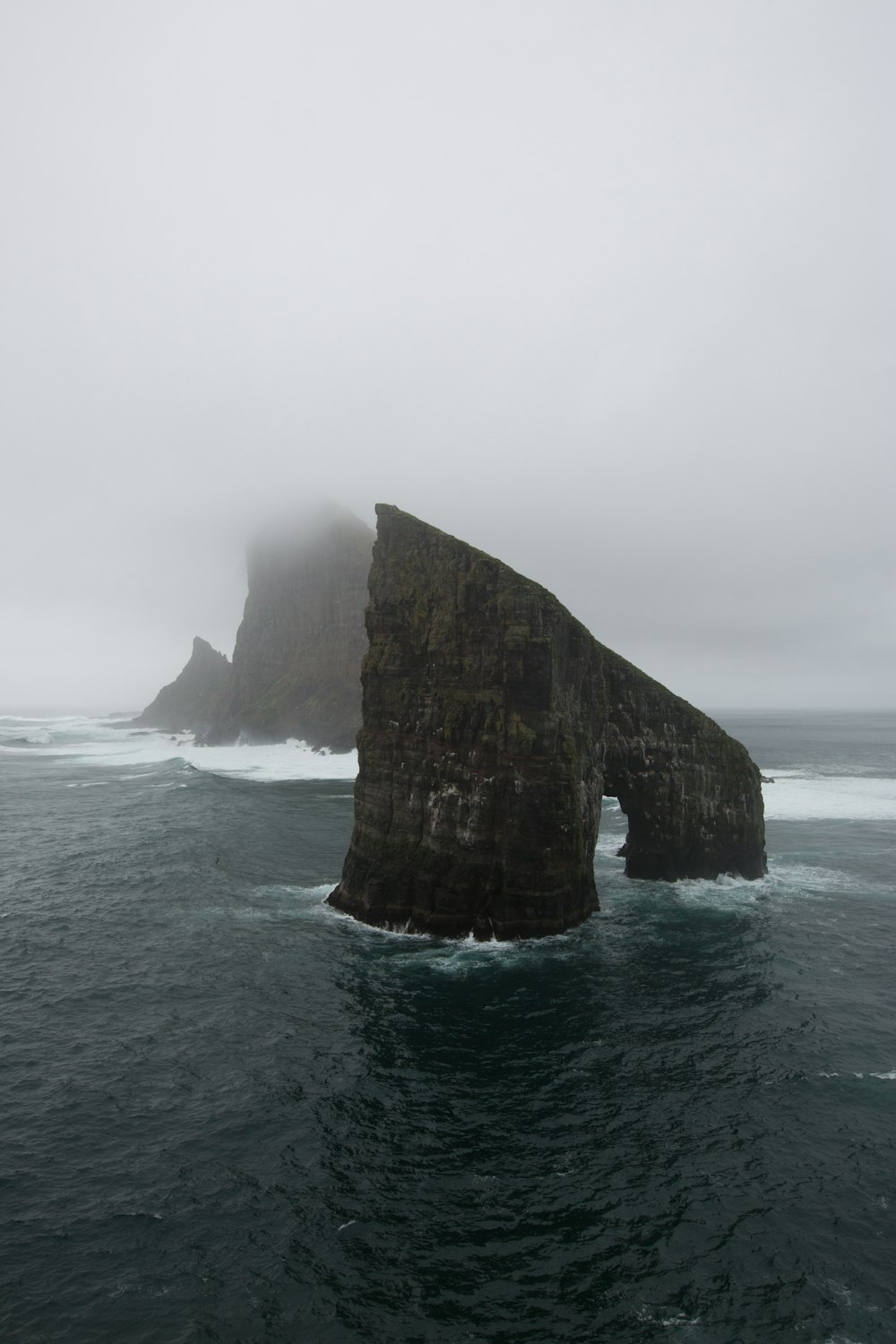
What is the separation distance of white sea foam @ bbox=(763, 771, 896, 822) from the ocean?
32976 mm

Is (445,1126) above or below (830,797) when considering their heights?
below

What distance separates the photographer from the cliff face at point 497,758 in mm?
37031

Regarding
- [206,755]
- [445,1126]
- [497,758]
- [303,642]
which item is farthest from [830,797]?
[303,642]

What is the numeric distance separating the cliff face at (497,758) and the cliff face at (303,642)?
84195mm

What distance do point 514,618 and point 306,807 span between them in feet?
153

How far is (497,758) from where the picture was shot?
3772 cm

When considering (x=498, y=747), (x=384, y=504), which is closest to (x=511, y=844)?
(x=498, y=747)

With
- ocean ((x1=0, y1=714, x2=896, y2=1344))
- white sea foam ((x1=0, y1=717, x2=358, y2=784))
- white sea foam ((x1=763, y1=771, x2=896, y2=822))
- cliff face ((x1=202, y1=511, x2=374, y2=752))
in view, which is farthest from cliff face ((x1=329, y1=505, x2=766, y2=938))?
cliff face ((x1=202, y1=511, x2=374, y2=752))

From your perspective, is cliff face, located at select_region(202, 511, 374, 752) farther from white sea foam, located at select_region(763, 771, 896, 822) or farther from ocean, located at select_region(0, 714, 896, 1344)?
ocean, located at select_region(0, 714, 896, 1344)

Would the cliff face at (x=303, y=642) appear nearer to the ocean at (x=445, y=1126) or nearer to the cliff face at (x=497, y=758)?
the cliff face at (x=497, y=758)

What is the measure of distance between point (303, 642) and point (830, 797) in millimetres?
108451

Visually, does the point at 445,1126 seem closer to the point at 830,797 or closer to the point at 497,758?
the point at 497,758

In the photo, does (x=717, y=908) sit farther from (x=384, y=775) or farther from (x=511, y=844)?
(x=384, y=775)

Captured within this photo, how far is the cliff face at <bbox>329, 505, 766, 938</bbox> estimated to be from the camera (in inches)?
1458
